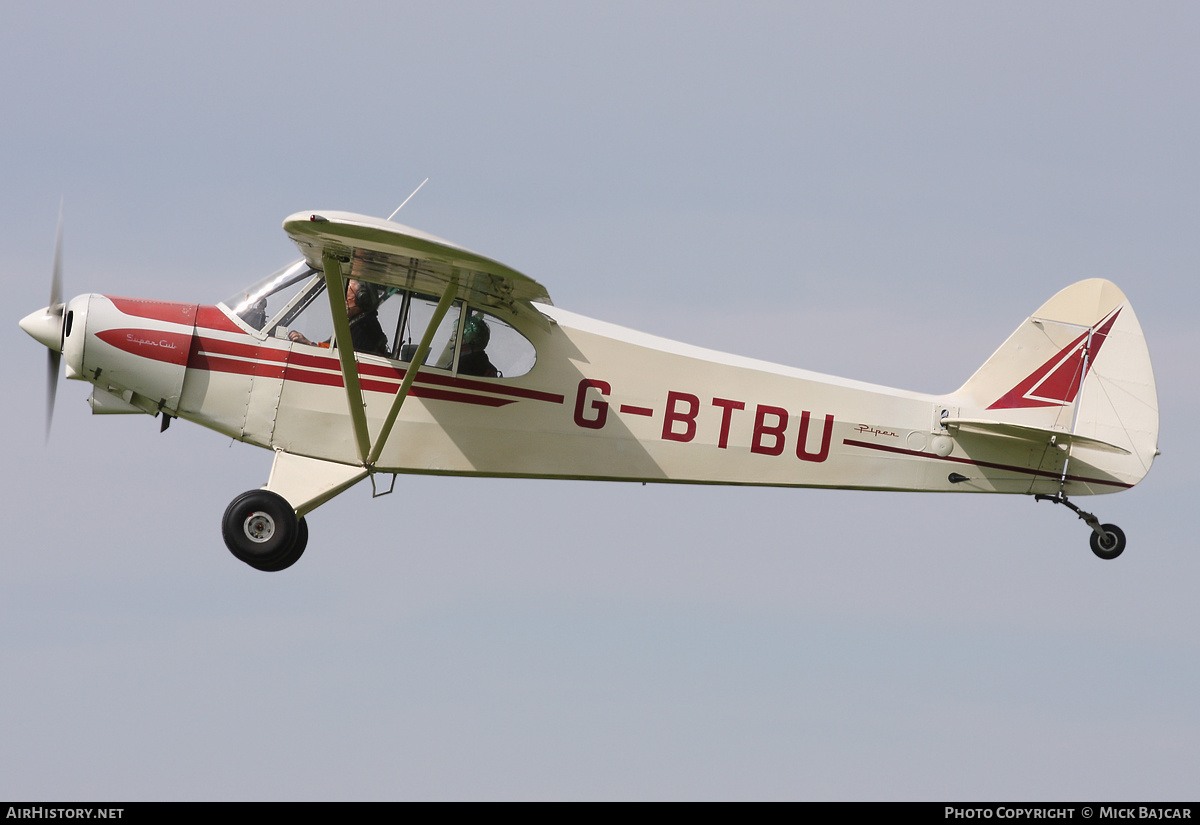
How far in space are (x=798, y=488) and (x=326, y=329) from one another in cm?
419

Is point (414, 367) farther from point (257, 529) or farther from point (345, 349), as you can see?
point (257, 529)

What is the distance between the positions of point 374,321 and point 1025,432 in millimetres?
5645

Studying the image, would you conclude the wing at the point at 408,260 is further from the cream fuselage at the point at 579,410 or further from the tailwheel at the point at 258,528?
A: the tailwheel at the point at 258,528

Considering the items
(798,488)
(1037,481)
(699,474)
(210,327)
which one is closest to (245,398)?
(210,327)

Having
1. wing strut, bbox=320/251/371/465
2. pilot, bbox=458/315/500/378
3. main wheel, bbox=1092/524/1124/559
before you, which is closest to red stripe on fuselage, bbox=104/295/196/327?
wing strut, bbox=320/251/371/465

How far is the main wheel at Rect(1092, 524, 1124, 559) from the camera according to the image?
10906mm

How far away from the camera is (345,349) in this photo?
9.54 m

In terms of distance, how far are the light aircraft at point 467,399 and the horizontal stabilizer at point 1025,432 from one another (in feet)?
0.06

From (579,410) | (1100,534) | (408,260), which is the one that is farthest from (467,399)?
(1100,534)

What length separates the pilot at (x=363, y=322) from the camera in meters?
10.0

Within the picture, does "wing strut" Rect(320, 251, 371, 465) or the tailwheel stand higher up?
"wing strut" Rect(320, 251, 371, 465)

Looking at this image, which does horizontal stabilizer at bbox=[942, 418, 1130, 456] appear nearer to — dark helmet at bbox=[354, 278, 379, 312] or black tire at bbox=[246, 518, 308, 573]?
dark helmet at bbox=[354, 278, 379, 312]

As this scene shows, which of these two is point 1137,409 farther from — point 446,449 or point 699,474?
point 446,449

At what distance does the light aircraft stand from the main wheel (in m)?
0.61
